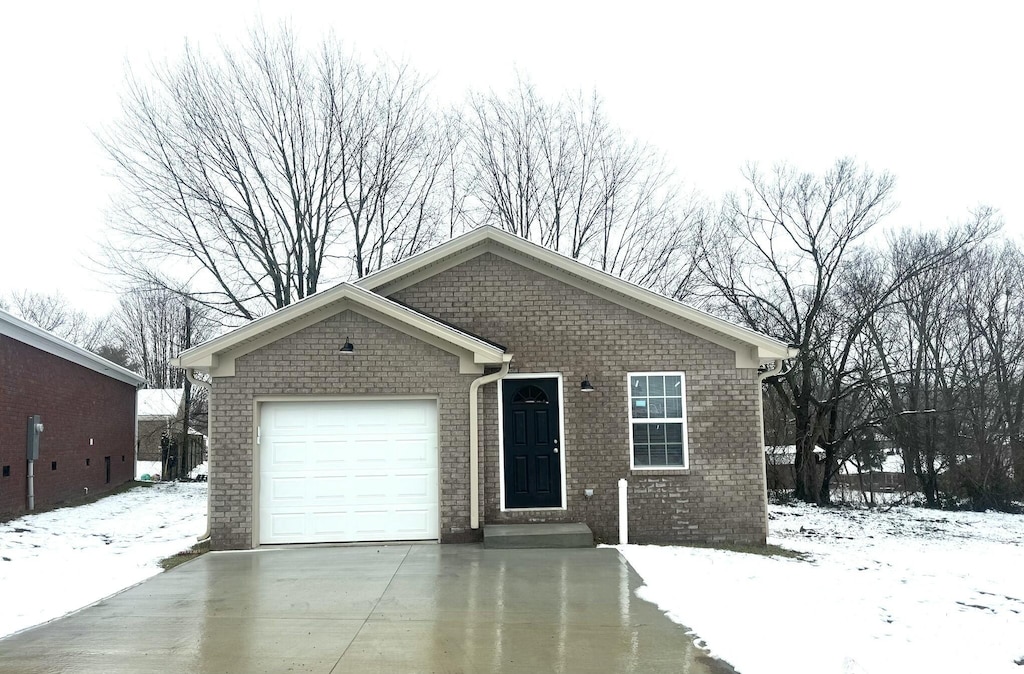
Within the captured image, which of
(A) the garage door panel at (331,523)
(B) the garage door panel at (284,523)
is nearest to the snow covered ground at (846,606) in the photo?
(A) the garage door panel at (331,523)

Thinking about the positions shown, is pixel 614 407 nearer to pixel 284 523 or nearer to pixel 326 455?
pixel 326 455

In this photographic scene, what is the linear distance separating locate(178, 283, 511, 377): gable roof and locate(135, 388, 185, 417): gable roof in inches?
1192

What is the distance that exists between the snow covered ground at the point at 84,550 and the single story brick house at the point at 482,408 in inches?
60.0

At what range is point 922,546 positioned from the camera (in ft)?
44.0

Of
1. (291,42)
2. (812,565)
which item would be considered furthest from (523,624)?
(291,42)

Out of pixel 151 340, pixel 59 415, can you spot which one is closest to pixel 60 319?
pixel 151 340

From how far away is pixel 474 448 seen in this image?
1019 centimetres

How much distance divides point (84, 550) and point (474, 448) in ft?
20.9

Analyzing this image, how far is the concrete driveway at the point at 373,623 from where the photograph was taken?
538cm

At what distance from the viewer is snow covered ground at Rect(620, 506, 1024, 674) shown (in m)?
5.46

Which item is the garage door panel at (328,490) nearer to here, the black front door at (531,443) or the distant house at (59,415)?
the black front door at (531,443)

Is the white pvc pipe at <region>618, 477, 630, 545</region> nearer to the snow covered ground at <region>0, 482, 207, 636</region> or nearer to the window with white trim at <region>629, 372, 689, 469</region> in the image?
the window with white trim at <region>629, 372, 689, 469</region>

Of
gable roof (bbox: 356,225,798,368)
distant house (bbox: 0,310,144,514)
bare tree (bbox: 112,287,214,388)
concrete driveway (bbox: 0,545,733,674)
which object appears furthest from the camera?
bare tree (bbox: 112,287,214,388)

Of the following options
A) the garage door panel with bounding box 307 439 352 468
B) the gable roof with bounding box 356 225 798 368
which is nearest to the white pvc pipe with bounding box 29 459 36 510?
the garage door panel with bounding box 307 439 352 468
